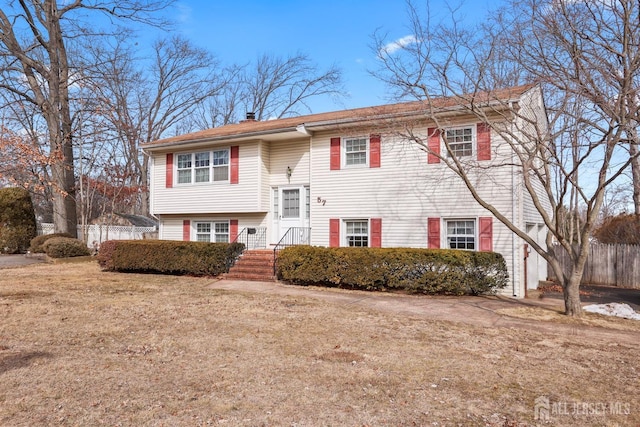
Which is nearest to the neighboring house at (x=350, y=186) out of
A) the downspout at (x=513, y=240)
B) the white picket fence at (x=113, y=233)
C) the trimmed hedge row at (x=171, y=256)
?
the downspout at (x=513, y=240)

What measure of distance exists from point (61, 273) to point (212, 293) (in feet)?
21.7

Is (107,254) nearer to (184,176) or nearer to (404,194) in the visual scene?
(184,176)

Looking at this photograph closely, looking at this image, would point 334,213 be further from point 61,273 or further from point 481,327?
point 61,273

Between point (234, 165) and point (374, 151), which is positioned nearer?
point (374, 151)

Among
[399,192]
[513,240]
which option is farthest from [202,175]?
[513,240]

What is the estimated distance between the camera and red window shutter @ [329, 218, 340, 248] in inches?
560

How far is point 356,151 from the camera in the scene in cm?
1419

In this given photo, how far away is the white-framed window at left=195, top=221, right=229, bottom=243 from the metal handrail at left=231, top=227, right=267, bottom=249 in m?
0.93

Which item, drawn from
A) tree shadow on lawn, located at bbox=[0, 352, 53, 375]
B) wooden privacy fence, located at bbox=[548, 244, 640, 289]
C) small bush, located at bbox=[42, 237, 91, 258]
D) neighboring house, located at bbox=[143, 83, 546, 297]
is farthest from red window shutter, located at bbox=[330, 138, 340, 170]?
small bush, located at bbox=[42, 237, 91, 258]

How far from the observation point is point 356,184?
14.0 meters

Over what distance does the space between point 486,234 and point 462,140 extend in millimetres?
2698

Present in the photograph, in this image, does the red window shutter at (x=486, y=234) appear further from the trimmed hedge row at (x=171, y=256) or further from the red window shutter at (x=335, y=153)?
the trimmed hedge row at (x=171, y=256)

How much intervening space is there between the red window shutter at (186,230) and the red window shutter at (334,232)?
239 inches

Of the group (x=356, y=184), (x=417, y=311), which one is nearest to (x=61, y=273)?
(x=356, y=184)
